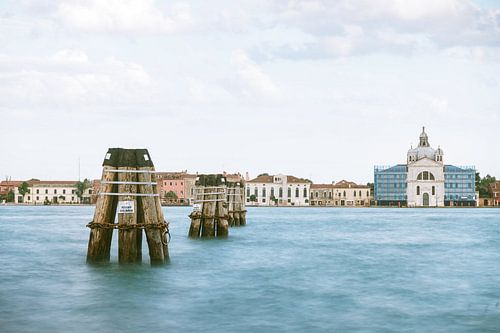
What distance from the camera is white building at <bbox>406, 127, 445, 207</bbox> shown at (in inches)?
7229

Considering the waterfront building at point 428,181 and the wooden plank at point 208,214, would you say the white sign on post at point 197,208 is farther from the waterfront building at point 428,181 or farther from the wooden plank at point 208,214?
the waterfront building at point 428,181

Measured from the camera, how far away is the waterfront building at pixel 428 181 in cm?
18438

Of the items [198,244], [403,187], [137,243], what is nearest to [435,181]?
[403,187]

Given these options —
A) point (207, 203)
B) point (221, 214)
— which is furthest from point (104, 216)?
point (221, 214)

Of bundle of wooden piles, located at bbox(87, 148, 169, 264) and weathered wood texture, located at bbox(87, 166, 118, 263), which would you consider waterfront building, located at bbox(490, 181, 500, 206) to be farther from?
bundle of wooden piles, located at bbox(87, 148, 169, 264)

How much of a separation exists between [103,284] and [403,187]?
17631cm

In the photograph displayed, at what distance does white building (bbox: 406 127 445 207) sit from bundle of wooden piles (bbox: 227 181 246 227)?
13496 cm

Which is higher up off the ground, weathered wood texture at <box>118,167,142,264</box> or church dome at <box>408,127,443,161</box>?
church dome at <box>408,127,443,161</box>

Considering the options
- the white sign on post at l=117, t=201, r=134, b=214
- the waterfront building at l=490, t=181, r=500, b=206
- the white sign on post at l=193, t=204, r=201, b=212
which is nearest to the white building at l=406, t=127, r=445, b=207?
the waterfront building at l=490, t=181, r=500, b=206

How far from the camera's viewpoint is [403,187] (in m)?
188

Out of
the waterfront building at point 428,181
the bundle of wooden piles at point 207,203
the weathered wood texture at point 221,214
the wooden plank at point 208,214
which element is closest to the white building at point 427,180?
the waterfront building at point 428,181

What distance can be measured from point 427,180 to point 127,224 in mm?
172668

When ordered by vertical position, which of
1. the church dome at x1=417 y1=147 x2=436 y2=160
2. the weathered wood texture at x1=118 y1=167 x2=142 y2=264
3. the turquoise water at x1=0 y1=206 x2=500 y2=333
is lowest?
the turquoise water at x1=0 y1=206 x2=500 y2=333

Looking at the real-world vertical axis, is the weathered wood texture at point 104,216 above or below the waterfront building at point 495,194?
below
